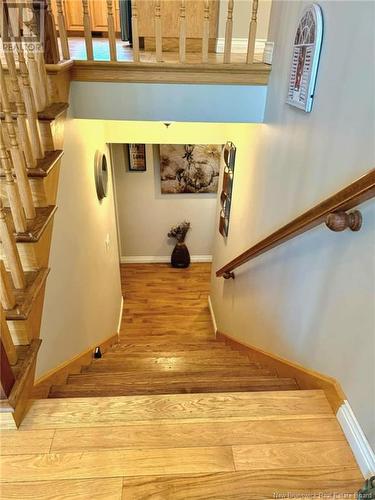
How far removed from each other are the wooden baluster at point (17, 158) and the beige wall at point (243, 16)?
87.9 inches

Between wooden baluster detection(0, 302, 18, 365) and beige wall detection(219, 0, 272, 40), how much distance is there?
2.83m

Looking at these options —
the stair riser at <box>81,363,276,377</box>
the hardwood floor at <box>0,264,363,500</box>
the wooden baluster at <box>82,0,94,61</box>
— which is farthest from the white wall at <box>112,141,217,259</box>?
the hardwood floor at <box>0,264,363,500</box>

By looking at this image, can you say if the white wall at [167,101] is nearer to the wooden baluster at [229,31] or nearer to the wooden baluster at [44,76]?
the wooden baluster at [229,31]

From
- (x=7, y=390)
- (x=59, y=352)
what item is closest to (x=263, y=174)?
(x=59, y=352)

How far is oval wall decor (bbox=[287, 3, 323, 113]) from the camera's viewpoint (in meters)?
1.43

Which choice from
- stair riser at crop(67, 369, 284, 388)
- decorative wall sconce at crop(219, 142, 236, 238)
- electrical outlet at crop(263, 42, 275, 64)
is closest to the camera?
stair riser at crop(67, 369, 284, 388)

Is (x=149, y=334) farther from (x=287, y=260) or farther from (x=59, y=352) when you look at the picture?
(x=287, y=260)

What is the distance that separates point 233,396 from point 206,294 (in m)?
3.85

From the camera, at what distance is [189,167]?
17.7 feet

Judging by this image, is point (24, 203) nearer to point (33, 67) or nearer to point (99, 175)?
point (33, 67)

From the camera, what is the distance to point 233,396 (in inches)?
56.7

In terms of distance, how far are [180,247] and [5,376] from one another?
4.68 m

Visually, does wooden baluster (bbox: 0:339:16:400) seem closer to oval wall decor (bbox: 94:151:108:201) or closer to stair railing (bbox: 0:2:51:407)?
stair railing (bbox: 0:2:51:407)

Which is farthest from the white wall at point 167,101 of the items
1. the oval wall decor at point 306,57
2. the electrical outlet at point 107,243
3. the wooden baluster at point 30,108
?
the electrical outlet at point 107,243
